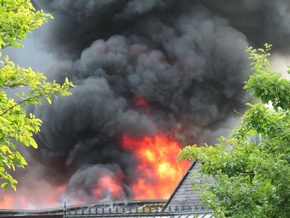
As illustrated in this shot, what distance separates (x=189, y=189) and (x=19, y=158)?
46.9ft

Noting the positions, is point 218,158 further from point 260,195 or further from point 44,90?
point 44,90

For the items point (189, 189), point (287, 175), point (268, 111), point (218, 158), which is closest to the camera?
point (287, 175)

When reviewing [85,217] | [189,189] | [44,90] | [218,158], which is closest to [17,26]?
[44,90]

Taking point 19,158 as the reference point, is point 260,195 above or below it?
below

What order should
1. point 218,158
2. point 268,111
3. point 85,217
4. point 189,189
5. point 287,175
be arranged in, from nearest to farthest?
point 287,175 → point 268,111 → point 218,158 → point 85,217 → point 189,189

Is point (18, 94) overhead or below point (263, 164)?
overhead

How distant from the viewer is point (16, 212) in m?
21.9

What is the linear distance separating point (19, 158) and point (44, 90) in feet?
6.22

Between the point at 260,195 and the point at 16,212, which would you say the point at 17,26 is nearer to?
the point at 260,195

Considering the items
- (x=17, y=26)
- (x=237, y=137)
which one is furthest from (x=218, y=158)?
(x=17, y=26)

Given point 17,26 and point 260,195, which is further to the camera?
point 17,26

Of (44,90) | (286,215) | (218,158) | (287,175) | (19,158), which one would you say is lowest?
(286,215)

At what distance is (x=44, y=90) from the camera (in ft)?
36.7

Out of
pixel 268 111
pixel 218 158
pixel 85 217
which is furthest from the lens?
pixel 85 217
